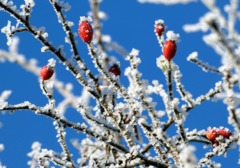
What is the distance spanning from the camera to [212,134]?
10.9ft

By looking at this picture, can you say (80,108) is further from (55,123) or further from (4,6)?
(4,6)

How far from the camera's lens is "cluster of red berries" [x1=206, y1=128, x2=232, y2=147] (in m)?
3.23

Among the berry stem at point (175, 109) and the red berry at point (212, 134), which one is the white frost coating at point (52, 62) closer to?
the berry stem at point (175, 109)

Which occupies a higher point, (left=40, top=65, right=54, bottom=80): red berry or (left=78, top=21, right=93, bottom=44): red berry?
(left=78, top=21, right=93, bottom=44): red berry

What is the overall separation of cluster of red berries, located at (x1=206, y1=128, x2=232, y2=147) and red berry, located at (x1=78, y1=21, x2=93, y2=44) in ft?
3.49

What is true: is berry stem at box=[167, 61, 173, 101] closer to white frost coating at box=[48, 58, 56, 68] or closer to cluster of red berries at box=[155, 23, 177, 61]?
cluster of red berries at box=[155, 23, 177, 61]

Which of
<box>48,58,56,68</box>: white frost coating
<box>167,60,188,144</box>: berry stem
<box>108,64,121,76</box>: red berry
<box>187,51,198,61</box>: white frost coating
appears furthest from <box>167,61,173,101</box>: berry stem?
<box>48,58,56,68</box>: white frost coating

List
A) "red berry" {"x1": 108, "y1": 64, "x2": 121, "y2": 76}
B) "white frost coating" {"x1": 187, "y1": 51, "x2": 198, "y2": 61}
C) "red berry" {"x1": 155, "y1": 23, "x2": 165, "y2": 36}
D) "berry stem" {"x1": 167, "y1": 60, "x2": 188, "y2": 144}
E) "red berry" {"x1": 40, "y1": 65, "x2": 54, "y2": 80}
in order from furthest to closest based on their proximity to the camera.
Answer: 1. "red berry" {"x1": 108, "y1": 64, "x2": 121, "y2": 76}
2. "red berry" {"x1": 155, "y1": 23, "x2": 165, "y2": 36}
3. "red berry" {"x1": 40, "y1": 65, "x2": 54, "y2": 80}
4. "berry stem" {"x1": 167, "y1": 60, "x2": 188, "y2": 144}
5. "white frost coating" {"x1": 187, "y1": 51, "x2": 198, "y2": 61}

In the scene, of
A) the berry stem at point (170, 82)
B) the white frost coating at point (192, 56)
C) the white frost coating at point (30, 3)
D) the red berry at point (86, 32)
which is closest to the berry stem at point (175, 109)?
the berry stem at point (170, 82)

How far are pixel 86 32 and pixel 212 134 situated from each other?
1125 millimetres

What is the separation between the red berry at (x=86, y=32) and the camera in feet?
10.0

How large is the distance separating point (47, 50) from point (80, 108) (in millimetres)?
484

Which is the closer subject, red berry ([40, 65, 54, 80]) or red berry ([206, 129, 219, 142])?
red berry ([40, 65, 54, 80])

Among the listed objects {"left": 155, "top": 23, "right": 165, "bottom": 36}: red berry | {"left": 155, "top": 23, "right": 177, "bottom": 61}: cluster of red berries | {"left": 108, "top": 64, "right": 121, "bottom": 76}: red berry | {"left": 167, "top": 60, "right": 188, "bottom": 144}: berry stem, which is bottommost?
{"left": 167, "top": 60, "right": 188, "bottom": 144}: berry stem
